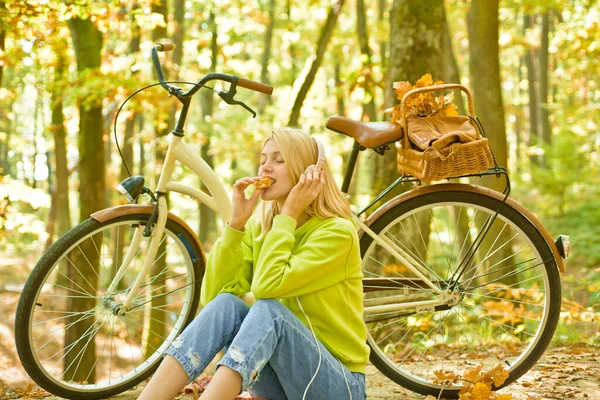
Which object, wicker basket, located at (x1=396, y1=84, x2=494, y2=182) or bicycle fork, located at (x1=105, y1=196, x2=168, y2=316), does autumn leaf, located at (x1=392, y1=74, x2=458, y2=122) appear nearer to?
wicker basket, located at (x1=396, y1=84, x2=494, y2=182)

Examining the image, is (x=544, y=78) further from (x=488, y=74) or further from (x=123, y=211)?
(x=123, y=211)

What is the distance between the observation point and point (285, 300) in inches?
97.0

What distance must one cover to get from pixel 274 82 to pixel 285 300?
15.4 m

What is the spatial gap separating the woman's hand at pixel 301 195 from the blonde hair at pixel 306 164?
0.07 meters

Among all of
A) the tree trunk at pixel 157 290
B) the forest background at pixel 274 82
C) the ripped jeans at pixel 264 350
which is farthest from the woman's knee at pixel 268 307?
the tree trunk at pixel 157 290

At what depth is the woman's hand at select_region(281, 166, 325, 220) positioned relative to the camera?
2.39m

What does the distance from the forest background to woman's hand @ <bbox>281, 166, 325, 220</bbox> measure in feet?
2.50

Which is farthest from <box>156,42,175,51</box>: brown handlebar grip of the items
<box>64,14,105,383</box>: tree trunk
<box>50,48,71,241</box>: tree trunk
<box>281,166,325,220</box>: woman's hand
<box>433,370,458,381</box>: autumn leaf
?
<box>50,48,71,241</box>: tree trunk

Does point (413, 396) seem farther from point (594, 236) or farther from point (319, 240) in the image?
point (594, 236)

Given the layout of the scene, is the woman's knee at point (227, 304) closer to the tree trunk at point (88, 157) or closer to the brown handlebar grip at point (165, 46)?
the brown handlebar grip at point (165, 46)

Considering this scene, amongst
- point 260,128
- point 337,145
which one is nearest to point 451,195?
point 260,128

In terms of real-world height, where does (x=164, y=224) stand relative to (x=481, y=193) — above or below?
below

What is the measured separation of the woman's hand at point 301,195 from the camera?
7.85ft

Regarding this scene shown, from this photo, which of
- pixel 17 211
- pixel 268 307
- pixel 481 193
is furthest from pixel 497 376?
pixel 17 211
